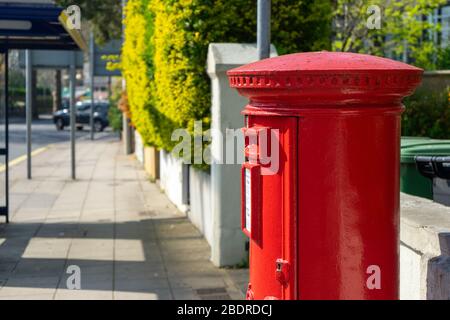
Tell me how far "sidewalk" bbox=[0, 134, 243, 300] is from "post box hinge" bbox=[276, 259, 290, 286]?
3.84m

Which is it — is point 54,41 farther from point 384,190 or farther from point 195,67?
point 384,190

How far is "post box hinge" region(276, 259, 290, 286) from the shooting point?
13.4 feet

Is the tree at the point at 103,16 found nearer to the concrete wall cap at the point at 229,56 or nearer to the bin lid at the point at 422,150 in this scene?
the concrete wall cap at the point at 229,56

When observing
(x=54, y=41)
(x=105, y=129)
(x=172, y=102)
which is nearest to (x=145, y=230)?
(x=172, y=102)

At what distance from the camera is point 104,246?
1063 centimetres

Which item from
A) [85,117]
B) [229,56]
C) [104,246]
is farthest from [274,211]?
[85,117]

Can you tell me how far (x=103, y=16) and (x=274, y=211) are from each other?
3602cm

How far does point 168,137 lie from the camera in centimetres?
1252

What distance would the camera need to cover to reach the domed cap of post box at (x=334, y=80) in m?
3.81

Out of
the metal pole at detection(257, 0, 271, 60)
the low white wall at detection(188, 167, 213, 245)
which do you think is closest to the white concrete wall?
the low white wall at detection(188, 167, 213, 245)

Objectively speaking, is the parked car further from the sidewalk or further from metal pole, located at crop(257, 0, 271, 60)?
metal pole, located at crop(257, 0, 271, 60)

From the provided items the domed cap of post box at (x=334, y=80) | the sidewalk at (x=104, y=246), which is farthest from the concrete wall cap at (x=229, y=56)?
the domed cap of post box at (x=334, y=80)

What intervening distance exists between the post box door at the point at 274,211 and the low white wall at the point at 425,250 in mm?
972
